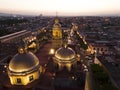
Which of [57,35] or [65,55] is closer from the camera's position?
[65,55]

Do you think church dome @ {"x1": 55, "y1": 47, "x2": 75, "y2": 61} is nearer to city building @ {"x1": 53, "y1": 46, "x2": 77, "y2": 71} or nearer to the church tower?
city building @ {"x1": 53, "y1": 46, "x2": 77, "y2": 71}

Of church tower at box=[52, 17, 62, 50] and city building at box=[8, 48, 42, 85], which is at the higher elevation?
church tower at box=[52, 17, 62, 50]

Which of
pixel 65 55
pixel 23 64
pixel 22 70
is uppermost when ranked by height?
pixel 65 55

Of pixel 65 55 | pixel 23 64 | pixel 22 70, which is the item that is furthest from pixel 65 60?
pixel 22 70

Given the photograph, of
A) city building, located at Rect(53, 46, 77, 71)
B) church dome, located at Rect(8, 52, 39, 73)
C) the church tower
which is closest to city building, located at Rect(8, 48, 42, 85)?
church dome, located at Rect(8, 52, 39, 73)

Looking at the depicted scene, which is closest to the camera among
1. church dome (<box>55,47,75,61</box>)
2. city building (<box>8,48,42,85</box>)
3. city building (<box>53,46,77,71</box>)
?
city building (<box>8,48,42,85</box>)

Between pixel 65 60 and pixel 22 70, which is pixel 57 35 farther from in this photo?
pixel 22 70

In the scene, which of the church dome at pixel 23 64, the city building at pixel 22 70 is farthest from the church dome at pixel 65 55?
the city building at pixel 22 70

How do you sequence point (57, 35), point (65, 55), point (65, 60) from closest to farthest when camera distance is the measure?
point (65, 60) → point (65, 55) → point (57, 35)

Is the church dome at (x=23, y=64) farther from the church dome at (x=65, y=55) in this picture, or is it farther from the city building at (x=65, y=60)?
the church dome at (x=65, y=55)

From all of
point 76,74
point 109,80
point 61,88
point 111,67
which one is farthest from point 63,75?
point 111,67

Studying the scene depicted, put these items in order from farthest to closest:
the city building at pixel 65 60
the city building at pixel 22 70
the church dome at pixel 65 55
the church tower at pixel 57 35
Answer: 1. the church tower at pixel 57 35
2. the church dome at pixel 65 55
3. the city building at pixel 65 60
4. the city building at pixel 22 70

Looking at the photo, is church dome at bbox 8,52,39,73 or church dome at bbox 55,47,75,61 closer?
church dome at bbox 8,52,39,73
